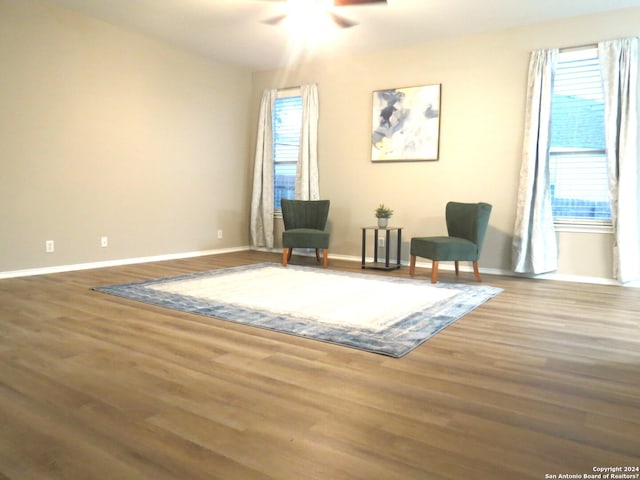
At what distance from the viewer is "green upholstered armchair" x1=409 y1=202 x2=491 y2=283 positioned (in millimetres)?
4441

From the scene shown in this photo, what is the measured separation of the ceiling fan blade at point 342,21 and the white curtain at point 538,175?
1.95 m

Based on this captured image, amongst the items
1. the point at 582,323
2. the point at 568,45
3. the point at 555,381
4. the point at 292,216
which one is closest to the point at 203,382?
the point at 555,381

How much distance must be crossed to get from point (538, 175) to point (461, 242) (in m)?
1.14

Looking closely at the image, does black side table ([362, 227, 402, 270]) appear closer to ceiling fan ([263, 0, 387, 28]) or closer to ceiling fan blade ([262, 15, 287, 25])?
ceiling fan ([263, 0, 387, 28])

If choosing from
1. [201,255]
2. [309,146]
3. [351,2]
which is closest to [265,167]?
[309,146]

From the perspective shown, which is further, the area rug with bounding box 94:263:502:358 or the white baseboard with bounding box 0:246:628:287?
the white baseboard with bounding box 0:246:628:287

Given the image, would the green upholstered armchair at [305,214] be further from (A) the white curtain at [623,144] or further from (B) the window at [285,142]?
(A) the white curtain at [623,144]

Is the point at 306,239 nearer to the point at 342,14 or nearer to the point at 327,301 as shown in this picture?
the point at 327,301

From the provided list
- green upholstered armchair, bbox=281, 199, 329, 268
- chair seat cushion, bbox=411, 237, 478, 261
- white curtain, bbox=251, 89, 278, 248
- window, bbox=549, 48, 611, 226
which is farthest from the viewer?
white curtain, bbox=251, 89, 278, 248

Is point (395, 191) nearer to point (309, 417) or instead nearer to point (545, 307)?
point (545, 307)

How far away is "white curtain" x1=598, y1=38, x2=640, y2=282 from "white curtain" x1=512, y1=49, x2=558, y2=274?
0.52 metres

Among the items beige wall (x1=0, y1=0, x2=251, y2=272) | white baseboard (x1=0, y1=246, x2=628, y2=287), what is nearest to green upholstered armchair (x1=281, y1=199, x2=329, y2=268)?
white baseboard (x1=0, y1=246, x2=628, y2=287)

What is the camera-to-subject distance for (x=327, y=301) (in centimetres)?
359

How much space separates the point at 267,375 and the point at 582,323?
2.27 metres
